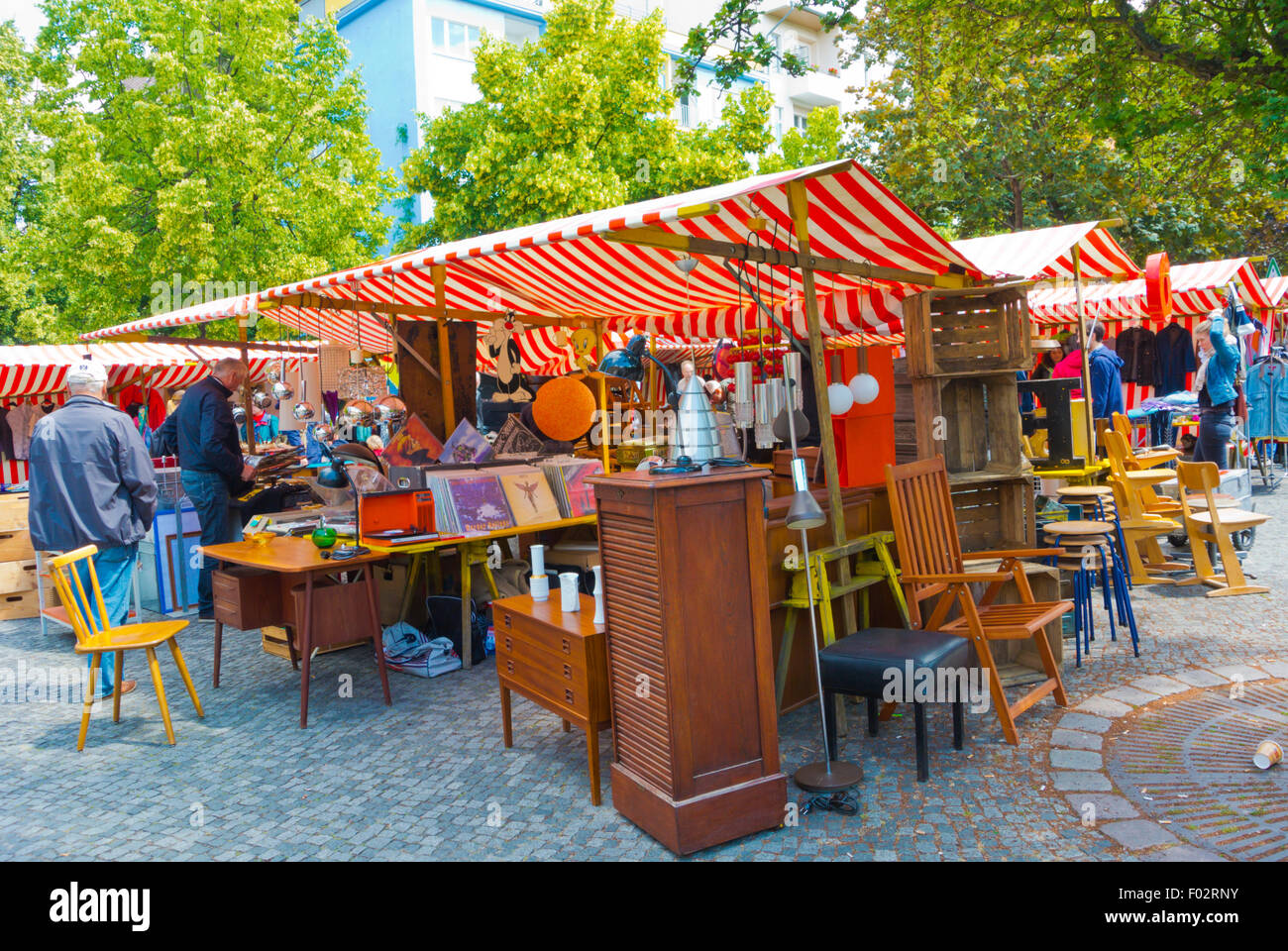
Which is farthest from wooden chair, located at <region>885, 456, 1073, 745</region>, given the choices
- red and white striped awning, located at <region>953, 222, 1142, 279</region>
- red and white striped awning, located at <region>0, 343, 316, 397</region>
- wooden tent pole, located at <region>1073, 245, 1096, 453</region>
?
red and white striped awning, located at <region>0, 343, 316, 397</region>

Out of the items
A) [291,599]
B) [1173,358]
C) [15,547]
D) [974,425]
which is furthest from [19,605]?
[1173,358]

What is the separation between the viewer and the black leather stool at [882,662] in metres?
3.60

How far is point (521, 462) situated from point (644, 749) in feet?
11.9

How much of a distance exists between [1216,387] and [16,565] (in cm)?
1124

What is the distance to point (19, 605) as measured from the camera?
303 inches

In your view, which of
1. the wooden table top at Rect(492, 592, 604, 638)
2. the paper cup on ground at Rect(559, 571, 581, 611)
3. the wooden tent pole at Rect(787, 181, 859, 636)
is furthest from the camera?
the wooden tent pole at Rect(787, 181, 859, 636)

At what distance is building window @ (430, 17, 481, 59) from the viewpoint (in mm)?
22156

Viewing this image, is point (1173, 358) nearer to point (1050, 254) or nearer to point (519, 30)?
point (1050, 254)

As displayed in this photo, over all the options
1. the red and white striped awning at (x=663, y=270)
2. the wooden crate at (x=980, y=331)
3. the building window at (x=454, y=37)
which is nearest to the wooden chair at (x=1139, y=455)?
the red and white striped awning at (x=663, y=270)

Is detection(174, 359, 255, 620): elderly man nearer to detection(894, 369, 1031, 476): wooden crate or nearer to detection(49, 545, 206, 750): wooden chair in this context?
detection(49, 545, 206, 750): wooden chair

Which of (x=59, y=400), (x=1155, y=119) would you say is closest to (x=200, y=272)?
(x=59, y=400)

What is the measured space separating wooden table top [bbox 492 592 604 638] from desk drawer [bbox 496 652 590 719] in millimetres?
197

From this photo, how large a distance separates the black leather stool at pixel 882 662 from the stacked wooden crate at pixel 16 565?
21.8 feet
